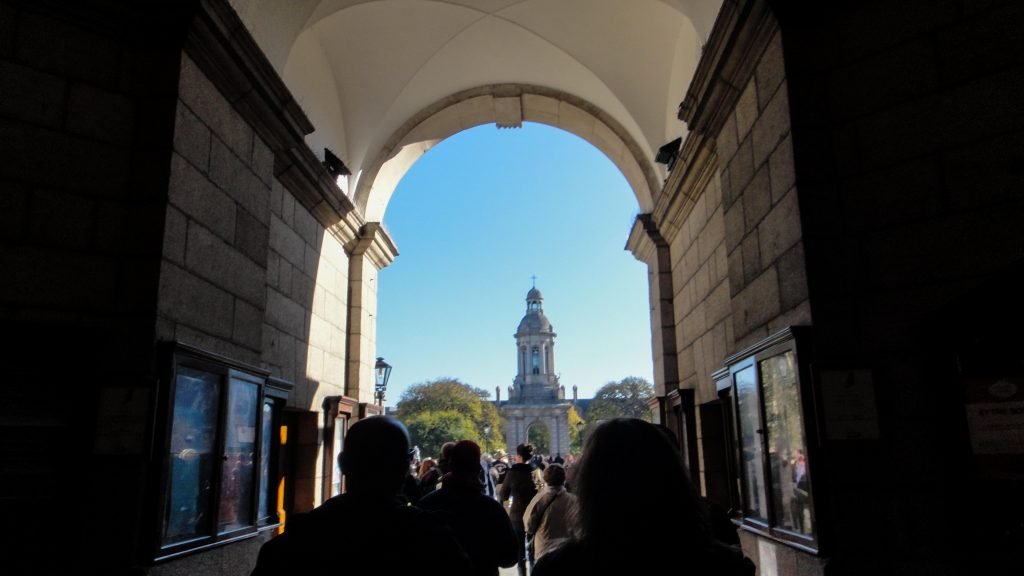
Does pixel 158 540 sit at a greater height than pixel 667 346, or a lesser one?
lesser

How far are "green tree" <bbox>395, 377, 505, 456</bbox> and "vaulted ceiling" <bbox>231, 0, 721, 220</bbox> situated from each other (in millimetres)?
43398

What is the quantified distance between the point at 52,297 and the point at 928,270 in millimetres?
4812

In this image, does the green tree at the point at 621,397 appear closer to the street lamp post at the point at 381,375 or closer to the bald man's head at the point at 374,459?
the street lamp post at the point at 381,375

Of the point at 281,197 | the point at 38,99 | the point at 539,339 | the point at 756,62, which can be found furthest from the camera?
the point at 539,339

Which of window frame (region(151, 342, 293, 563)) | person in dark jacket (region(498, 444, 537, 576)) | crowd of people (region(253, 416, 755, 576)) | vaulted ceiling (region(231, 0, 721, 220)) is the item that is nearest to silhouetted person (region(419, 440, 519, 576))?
crowd of people (region(253, 416, 755, 576))

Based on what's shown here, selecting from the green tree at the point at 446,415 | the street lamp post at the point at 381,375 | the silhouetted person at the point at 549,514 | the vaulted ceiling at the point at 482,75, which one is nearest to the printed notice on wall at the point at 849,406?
the silhouetted person at the point at 549,514

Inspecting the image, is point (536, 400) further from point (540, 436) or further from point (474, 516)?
point (474, 516)

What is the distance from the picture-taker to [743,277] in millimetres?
5582

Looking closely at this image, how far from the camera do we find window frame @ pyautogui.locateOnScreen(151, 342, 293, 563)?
13.9ft

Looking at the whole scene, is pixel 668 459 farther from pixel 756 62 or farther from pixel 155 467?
pixel 756 62

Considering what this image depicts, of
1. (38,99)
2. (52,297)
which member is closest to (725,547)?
(52,297)

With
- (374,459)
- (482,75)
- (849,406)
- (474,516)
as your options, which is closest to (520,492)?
(474,516)

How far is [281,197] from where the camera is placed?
7.48m

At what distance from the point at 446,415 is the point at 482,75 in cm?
4806
